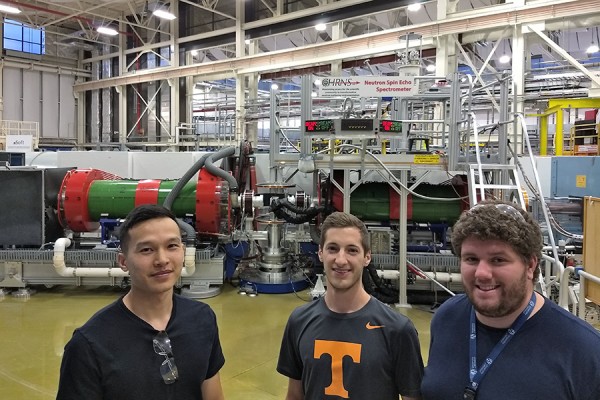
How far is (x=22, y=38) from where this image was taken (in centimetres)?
1598

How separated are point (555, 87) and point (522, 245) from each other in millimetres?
10796

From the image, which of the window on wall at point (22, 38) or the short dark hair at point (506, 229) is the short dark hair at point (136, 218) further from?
the window on wall at point (22, 38)

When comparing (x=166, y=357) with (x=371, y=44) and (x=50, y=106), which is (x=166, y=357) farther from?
(x=50, y=106)

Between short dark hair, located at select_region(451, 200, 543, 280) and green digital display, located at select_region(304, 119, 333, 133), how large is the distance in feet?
11.1

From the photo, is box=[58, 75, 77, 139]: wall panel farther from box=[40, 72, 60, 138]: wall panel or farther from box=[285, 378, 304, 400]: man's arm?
box=[285, 378, 304, 400]: man's arm

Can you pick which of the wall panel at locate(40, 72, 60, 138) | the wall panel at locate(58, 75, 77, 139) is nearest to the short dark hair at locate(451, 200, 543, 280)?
the wall panel at locate(40, 72, 60, 138)

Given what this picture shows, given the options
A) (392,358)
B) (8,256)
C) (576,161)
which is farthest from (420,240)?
(8,256)

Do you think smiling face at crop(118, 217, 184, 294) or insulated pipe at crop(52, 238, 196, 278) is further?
insulated pipe at crop(52, 238, 196, 278)

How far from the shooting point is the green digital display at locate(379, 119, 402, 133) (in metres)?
4.38

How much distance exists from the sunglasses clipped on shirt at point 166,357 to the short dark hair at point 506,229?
0.97 metres

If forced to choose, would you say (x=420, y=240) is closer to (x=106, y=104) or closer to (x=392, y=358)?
(x=392, y=358)

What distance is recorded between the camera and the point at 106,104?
16562 millimetres

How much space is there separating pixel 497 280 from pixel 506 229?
0.14 metres

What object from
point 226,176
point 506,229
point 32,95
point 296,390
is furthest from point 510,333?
point 32,95
